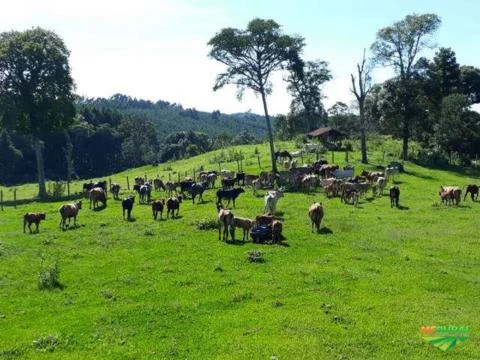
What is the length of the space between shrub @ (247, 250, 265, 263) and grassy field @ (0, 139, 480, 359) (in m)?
0.42

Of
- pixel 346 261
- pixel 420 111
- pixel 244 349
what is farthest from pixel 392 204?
pixel 420 111

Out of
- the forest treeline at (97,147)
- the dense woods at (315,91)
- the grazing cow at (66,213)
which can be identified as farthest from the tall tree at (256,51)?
the forest treeline at (97,147)

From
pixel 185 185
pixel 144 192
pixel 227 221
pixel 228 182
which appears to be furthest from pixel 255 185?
pixel 227 221

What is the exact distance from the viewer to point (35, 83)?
56781 mm

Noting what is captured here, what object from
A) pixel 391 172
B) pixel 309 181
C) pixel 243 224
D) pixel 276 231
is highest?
pixel 391 172

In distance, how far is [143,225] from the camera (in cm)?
3397

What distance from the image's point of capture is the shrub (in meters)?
24.9

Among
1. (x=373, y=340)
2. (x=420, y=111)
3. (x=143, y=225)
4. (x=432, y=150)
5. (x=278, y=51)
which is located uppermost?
(x=278, y=51)

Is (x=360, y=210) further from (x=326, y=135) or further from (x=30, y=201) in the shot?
(x=326, y=135)

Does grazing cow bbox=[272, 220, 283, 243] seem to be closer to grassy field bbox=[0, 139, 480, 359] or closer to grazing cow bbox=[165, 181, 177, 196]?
grassy field bbox=[0, 139, 480, 359]

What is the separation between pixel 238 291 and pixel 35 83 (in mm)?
43593

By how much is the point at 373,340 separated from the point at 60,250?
57.0ft

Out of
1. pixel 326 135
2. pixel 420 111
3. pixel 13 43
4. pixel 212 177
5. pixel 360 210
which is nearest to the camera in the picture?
pixel 360 210
